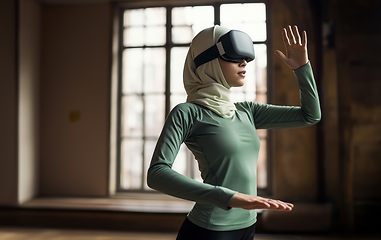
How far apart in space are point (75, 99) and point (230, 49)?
4.75m

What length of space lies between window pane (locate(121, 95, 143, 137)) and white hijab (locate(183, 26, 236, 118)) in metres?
4.40

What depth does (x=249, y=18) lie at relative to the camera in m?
5.49

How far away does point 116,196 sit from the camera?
18.5 feet

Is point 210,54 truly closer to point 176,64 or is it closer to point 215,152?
point 215,152

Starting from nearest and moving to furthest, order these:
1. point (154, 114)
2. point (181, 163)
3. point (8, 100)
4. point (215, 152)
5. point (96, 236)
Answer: point (215, 152) < point (96, 236) < point (8, 100) < point (181, 163) < point (154, 114)

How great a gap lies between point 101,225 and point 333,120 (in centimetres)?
309

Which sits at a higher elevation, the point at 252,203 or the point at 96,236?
the point at 252,203

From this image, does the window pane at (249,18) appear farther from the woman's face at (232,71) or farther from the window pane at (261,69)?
the woman's face at (232,71)

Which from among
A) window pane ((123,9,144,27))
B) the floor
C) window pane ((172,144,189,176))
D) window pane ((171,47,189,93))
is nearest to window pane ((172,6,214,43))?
window pane ((171,47,189,93))

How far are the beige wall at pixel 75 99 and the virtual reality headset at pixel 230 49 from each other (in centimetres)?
442

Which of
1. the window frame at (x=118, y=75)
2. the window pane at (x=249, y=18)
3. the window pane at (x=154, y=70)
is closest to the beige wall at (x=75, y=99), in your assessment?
the window frame at (x=118, y=75)

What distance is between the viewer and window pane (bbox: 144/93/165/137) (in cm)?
570

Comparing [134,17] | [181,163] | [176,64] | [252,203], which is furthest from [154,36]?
[252,203]

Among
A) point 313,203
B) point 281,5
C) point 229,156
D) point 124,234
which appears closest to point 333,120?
point 313,203
